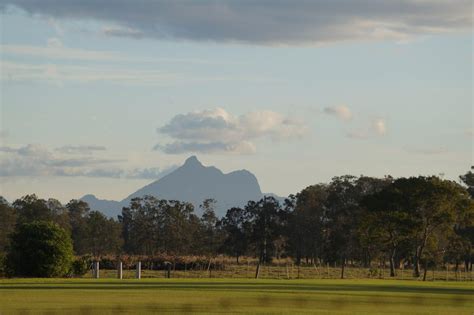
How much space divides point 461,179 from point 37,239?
78983 mm

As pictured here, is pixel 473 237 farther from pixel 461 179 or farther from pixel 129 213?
pixel 129 213

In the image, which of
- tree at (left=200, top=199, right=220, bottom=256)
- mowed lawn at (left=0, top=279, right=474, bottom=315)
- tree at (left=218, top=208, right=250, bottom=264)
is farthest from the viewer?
tree at (left=200, top=199, right=220, bottom=256)

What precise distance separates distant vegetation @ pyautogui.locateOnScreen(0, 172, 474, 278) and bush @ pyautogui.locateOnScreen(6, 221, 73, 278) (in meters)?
0.30

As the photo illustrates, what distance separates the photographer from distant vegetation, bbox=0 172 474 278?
311 ft

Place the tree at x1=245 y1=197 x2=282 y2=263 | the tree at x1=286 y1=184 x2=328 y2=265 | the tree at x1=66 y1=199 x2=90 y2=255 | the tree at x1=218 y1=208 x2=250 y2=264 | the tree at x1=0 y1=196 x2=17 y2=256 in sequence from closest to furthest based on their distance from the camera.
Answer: the tree at x1=245 y1=197 x2=282 y2=263, the tree at x1=218 y1=208 x2=250 y2=264, the tree at x1=0 y1=196 x2=17 y2=256, the tree at x1=286 y1=184 x2=328 y2=265, the tree at x1=66 y1=199 x2=90 y2=255

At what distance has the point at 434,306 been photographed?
126ft

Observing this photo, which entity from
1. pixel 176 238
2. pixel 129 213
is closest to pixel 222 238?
pixel 176 238

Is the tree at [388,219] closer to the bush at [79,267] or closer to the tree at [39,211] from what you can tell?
the bush at [79,267]

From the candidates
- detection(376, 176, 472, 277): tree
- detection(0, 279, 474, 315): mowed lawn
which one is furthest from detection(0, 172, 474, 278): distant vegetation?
detection(0, 279, 474, 315): mowed lawn

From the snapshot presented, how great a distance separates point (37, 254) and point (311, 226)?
2378 inches

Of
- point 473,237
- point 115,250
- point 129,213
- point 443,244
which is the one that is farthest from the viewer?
point 129,213

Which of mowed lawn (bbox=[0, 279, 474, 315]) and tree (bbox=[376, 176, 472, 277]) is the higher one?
tree (bbox=[376, 176, 472, 277])

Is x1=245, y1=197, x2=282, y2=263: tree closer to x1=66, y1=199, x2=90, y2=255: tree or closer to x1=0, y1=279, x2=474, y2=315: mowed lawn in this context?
x1=66, y1=199, x2=90, y2=255: tree

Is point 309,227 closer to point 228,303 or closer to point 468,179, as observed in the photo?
point 468,179
